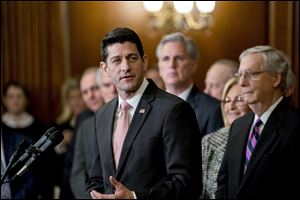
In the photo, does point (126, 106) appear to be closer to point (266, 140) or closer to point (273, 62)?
point (266, 140)

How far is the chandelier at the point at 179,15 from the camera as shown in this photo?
24.9 feet

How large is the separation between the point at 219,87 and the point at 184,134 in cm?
231

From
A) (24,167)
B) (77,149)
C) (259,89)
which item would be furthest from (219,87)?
(24,167)

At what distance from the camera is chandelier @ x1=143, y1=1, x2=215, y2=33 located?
7.59 meters

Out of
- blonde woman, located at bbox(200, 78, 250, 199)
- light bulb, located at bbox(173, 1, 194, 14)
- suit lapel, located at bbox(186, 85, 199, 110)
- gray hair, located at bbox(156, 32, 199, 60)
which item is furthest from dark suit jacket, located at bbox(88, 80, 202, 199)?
light bulb, located at bbox(173, 1, 194, 14)

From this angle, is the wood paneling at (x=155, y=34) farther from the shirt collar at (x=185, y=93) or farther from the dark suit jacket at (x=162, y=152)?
the dark suit jacket at (x=162, y=152)

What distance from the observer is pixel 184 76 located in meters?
4.96

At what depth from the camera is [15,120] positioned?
6.46m

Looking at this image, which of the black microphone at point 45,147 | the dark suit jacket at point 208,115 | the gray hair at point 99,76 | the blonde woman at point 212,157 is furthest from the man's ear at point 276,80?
the gray hair at point 99,76

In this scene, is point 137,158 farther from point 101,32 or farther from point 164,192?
point 101,32

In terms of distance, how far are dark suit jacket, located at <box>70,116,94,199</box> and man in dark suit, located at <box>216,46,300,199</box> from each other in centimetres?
120

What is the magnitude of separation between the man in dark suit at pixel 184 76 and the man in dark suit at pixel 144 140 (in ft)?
4.83

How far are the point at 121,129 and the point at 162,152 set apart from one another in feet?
0.75

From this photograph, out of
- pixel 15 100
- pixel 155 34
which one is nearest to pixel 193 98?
pixel 15 100
